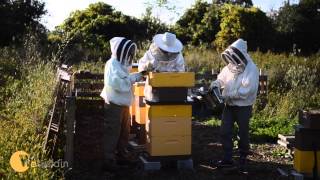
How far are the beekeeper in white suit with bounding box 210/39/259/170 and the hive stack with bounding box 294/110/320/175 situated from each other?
70 centimetres

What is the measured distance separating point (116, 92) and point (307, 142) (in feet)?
7.90

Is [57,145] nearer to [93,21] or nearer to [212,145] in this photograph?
[212,145]

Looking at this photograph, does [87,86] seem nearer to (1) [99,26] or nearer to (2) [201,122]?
(2) [201,122]

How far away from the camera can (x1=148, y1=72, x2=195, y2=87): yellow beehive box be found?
6.59 m

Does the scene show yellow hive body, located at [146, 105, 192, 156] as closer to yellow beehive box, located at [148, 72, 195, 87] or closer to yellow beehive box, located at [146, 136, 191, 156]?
yellow beehive box, located at [146, 136, 191, 156]

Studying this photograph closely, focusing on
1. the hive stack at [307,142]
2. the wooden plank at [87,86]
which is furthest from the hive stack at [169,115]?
the wooden plank at [87,86]

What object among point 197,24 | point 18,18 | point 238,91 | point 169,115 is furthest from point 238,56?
point 197,24

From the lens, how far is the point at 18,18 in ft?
56.9

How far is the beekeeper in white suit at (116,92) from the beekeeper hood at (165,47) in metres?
0.36

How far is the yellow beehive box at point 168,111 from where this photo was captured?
21.8 ft

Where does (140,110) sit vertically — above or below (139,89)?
below

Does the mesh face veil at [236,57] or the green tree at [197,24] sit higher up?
the green tree at [197,24]

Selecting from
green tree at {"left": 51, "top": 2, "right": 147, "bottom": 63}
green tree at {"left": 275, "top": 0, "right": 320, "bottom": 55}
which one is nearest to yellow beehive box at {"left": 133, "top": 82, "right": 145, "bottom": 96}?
green tree at {"left": 51, "top": 2, "right": 147, "bottom": 63}

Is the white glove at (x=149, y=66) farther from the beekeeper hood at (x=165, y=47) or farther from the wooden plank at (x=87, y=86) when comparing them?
the wooden plank at (x=87, y=86)
